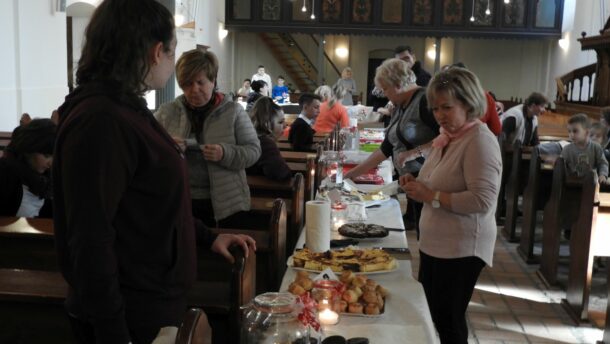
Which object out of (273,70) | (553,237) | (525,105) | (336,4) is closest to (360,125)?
(525,105)

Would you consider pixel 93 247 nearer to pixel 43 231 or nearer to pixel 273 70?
pixel 43 231

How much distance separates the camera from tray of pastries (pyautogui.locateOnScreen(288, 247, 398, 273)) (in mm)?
2172

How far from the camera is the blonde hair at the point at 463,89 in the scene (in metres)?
2.41

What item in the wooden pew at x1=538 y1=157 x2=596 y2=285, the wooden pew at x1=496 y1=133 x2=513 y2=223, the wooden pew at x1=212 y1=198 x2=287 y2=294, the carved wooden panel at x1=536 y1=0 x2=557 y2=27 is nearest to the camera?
the wooden pew at x1=212 y1=198 x2=287 y2=294

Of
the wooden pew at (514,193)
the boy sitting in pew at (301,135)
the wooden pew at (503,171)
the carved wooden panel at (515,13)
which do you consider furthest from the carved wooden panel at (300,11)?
the wooden pew at (514,193)

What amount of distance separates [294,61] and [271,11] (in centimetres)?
306

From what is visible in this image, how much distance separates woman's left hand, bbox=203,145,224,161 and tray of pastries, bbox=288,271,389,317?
0.88 m

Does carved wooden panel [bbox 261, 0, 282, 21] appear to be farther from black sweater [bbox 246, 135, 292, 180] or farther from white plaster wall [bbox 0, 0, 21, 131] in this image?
black sweater [bbox 246, 135, 292, 180]

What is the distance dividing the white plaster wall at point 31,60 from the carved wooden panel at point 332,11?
414 inches

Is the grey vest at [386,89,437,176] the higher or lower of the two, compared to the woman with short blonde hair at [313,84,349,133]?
higher

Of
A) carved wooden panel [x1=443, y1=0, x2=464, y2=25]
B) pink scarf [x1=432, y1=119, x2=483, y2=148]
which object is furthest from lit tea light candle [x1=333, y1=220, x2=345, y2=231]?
carved wooden panel [x1=443, y1=0, x2=464, y2=25]

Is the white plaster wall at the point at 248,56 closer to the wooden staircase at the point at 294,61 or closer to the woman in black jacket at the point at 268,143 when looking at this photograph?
the wooden staircase at the point at 294,61

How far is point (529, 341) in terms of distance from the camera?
3732 mm

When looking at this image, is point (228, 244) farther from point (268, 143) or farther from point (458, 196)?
point (268, 143)
